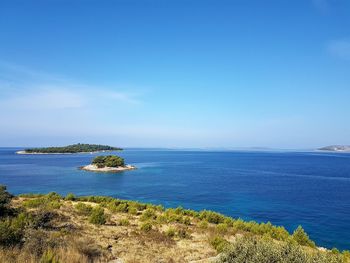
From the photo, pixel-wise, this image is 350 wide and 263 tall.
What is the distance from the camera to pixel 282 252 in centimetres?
736

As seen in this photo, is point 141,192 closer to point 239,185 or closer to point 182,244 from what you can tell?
point 239,185

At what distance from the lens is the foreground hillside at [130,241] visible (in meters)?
7.66

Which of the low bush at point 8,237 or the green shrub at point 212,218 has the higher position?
the low bush at point 8,237

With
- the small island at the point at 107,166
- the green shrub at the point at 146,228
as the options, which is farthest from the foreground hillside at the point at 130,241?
the small island at the point at 107,166

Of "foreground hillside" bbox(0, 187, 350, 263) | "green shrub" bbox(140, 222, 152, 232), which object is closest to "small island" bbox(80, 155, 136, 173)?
"foreground hillside" bbox(0, 187, 350, 263)

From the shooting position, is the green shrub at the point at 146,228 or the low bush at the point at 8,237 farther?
the green shrub at the point at 146,228

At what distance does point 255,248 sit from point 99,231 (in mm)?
10612

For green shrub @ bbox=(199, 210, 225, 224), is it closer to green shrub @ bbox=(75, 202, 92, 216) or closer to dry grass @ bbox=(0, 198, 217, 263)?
dry grass @ bbox=(0, 198, 217, 263)

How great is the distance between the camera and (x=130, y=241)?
14.0 m

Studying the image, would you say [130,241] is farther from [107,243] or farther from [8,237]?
[8,237]

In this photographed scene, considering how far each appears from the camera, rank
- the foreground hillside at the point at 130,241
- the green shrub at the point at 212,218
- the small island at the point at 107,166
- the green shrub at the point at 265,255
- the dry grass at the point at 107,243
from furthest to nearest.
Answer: the small island at the point at 107,166
the green shrub at the point at 212,218
the dry grass at the point at 107,243
the foreground hillside at the point at 130,241
the green shrub at the point at 265,255

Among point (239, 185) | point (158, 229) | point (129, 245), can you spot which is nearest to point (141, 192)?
point (239, 185)

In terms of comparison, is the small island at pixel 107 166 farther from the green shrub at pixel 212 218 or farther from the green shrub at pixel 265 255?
the green shrub at pixel 265 255

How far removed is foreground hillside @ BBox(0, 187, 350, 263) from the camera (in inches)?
302
